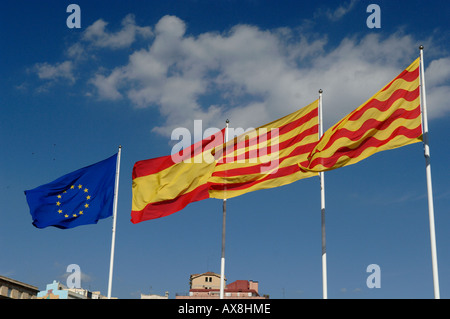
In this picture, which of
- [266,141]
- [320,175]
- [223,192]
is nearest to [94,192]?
[223,192]

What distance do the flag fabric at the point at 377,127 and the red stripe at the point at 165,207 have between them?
5.68 m

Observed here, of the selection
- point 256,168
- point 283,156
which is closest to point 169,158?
point 256,168

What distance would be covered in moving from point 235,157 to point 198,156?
1.91 m

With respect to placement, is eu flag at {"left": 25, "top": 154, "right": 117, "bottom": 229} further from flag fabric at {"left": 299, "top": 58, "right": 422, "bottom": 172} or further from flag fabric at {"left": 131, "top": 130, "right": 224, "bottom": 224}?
flag fabric at {"left": 299, "top": 58, "right": 422, "bottom": 172}

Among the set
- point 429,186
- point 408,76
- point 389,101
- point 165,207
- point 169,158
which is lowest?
point 429,186

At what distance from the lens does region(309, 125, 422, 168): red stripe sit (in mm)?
21291

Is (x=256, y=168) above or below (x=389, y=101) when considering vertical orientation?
below

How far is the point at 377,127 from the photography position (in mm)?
21719

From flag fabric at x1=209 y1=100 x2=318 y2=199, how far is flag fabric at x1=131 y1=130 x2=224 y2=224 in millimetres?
688

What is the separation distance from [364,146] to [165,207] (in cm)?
927

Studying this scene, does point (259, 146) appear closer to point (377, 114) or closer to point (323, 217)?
point (323, 217)

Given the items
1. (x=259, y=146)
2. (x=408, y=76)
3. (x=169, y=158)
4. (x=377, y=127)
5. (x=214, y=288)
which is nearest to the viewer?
(x=377, y=127)

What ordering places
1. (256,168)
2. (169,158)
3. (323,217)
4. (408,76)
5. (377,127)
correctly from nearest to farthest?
1. (377,127)
2. (408,76)
3. (323,217)
4. (256,168)
5. (169,158)

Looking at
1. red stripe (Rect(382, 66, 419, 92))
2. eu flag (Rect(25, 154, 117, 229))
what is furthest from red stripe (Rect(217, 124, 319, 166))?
eu flag (Rect(25, 154, 117, 229))
